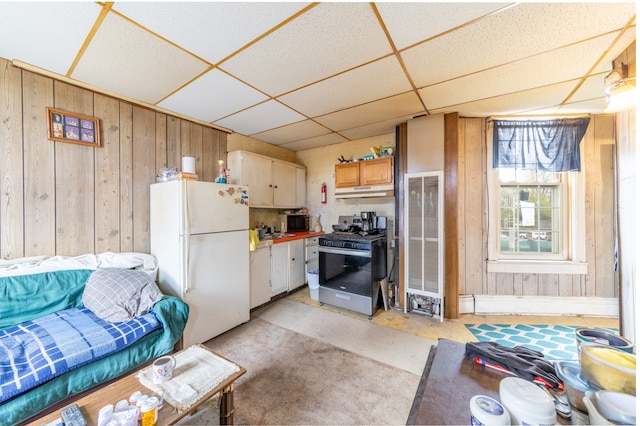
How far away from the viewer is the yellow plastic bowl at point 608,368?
65cm

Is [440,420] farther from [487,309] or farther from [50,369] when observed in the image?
[487,309]

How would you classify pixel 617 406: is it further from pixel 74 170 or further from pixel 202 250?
pixel 74 170

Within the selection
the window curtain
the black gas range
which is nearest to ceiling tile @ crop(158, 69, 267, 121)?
the black gas range

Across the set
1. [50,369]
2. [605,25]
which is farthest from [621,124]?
[50,369]

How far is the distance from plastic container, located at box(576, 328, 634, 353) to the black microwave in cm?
354

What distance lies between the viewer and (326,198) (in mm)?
4160

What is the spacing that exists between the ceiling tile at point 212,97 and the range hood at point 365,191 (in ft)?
5.69

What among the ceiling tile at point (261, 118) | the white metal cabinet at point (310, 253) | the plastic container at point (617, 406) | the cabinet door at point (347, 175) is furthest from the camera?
the white metal cabinet at point (310, 253)

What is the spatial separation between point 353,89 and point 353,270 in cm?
213

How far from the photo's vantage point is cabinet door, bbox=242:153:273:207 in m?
3.32

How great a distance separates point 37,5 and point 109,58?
1.51ft

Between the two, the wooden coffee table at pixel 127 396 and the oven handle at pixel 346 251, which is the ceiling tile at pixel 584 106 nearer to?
the oven handle at pixel 346 251

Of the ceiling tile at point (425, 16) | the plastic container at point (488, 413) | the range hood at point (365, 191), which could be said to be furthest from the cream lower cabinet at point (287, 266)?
the plastic container at point (488, 413)

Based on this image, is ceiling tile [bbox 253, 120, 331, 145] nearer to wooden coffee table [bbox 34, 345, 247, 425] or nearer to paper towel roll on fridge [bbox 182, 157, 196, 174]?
paper towel roll on fridge [bbox 182, 157, 196, 174]
